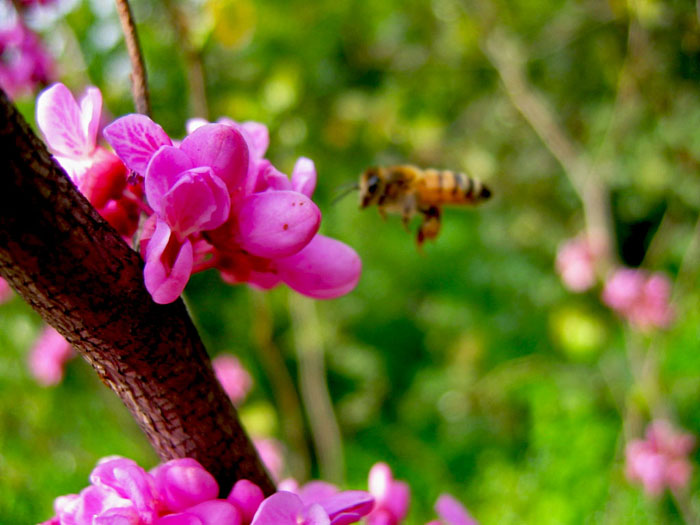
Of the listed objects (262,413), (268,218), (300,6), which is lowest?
(262,413)

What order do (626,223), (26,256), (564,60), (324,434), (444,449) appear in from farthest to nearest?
(626,223), (564,60), (444,449), (324,434), (26,256)

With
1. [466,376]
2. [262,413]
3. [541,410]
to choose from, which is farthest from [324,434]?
[541,410]

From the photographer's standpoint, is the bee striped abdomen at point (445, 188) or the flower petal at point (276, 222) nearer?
the flower petal at point (276, 222)

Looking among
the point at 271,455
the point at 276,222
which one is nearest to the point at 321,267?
the point at 276,222

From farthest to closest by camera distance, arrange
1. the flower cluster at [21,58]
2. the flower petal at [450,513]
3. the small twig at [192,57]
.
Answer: the small twig at [192,57], the flower cluster at [21,58], the flower petal at [450,513]

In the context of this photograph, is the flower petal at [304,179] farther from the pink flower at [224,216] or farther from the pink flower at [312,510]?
the pink flower at [312,510]

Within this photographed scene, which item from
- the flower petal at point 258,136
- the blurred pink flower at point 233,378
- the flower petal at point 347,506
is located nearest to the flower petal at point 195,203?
the flower petal at point 258,136

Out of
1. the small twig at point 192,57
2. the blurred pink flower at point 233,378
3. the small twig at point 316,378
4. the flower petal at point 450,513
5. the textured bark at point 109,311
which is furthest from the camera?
the blurred pink flower at point 233,378

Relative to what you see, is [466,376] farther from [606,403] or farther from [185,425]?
[185,425]
